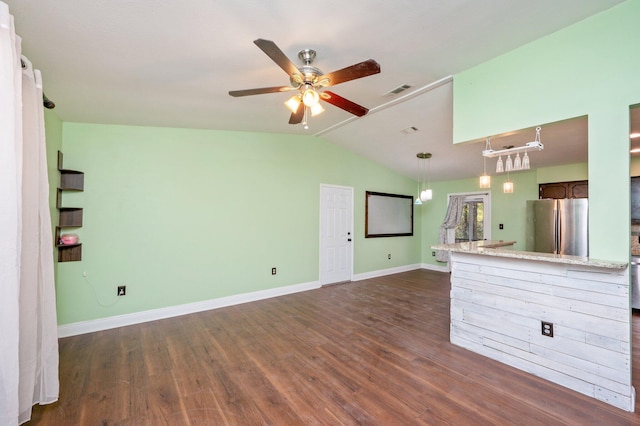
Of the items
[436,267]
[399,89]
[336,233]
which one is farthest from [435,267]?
[399,89]

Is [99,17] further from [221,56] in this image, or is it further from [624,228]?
[624,228]

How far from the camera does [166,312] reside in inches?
151

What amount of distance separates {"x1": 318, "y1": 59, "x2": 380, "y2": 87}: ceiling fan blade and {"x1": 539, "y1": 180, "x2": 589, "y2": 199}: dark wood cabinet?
188 inches

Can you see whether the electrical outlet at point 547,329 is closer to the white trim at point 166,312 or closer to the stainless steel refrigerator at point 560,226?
the stainless steel refrigerator at point 560,226

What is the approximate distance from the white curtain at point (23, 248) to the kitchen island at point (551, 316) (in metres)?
3.48

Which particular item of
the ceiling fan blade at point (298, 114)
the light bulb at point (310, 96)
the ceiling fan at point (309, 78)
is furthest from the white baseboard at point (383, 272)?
the light bulb at point (310, 96)

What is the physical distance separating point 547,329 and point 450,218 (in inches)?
180

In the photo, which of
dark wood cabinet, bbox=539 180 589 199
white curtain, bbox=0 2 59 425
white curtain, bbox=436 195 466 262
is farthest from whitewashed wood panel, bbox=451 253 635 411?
white curtain, bbox=436 195 466 262

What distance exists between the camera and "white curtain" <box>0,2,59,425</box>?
156 cm

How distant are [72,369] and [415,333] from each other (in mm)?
3410

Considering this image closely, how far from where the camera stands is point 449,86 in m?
3.21

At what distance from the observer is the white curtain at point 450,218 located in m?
6.66

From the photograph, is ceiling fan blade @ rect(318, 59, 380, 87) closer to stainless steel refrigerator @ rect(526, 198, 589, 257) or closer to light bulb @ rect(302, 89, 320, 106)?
light bulb @ rect(302, 89, 320, 106)

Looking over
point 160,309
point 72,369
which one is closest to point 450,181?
point 160,309
